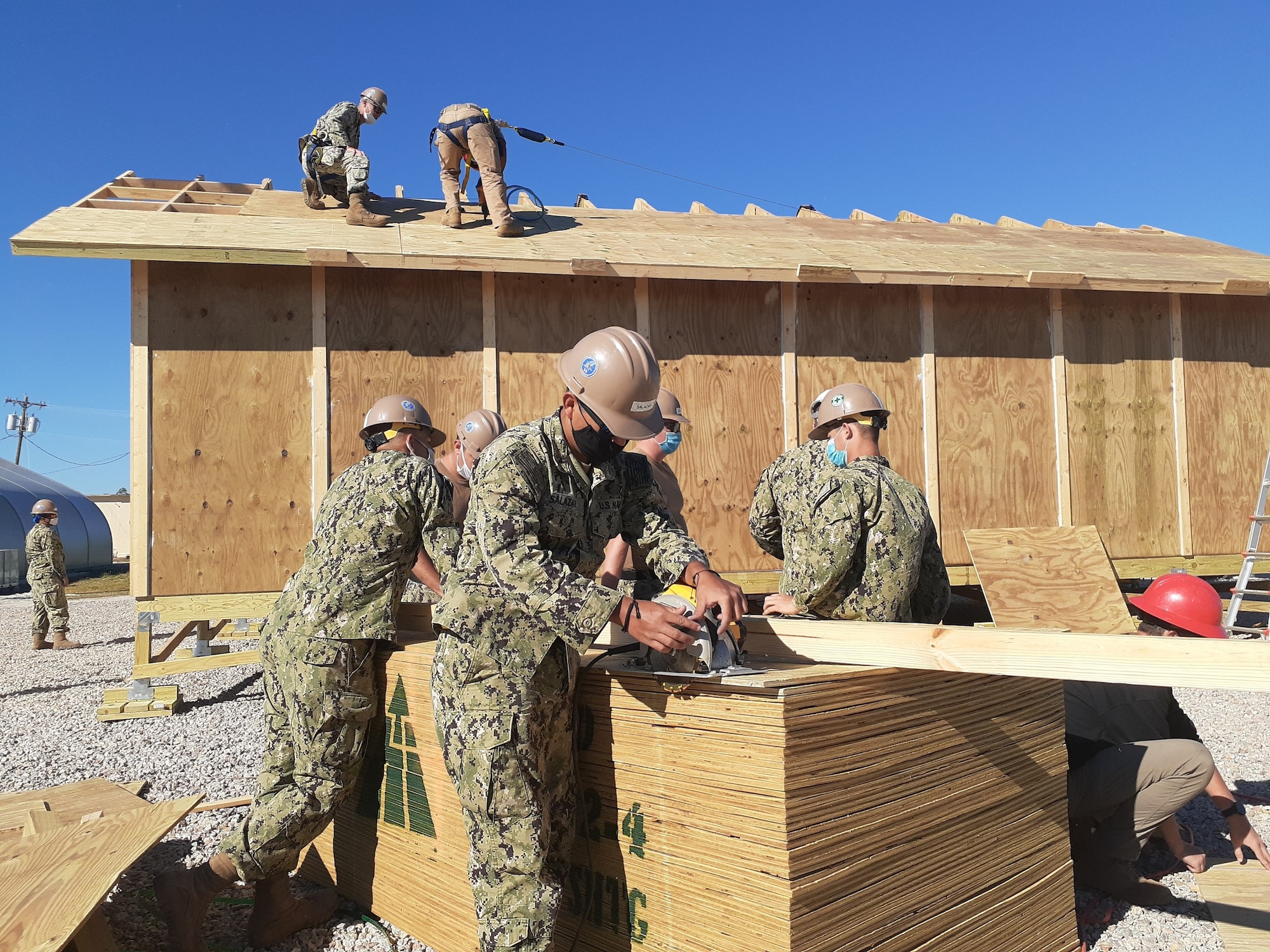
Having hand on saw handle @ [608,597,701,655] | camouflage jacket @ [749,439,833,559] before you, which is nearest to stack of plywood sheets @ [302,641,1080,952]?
hand on saw handle @ [608,597,701,655]

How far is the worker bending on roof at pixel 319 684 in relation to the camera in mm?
3172

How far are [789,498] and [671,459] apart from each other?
3.86 meters

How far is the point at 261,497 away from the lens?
276 inches

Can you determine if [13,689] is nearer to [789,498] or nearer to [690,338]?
[690,338]

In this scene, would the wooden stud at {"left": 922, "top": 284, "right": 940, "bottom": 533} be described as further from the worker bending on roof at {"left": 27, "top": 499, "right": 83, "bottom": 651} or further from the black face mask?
the worker bending on roof at {"left": 27, "top": 499, "right": 83, "bottom": 651}

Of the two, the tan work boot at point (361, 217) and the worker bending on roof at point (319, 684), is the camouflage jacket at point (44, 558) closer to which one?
the tan work boot at point (361, 217)

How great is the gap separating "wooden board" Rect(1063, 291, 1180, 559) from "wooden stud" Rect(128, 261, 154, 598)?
26.3 ft

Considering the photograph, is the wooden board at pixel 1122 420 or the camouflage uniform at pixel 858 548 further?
the wooden board at pixel 1122 420

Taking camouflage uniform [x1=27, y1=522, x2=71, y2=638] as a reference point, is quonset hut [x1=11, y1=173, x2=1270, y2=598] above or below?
above

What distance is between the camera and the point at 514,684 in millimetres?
2459

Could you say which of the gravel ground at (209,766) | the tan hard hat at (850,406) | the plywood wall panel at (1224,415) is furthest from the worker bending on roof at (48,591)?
the plywood wall panel at (1224,415)

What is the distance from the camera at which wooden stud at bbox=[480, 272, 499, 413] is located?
734 centimetres

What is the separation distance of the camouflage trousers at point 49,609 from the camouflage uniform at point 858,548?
40.2ft

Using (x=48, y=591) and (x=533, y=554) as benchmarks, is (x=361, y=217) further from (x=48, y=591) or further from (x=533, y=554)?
(x=48, y=591)
